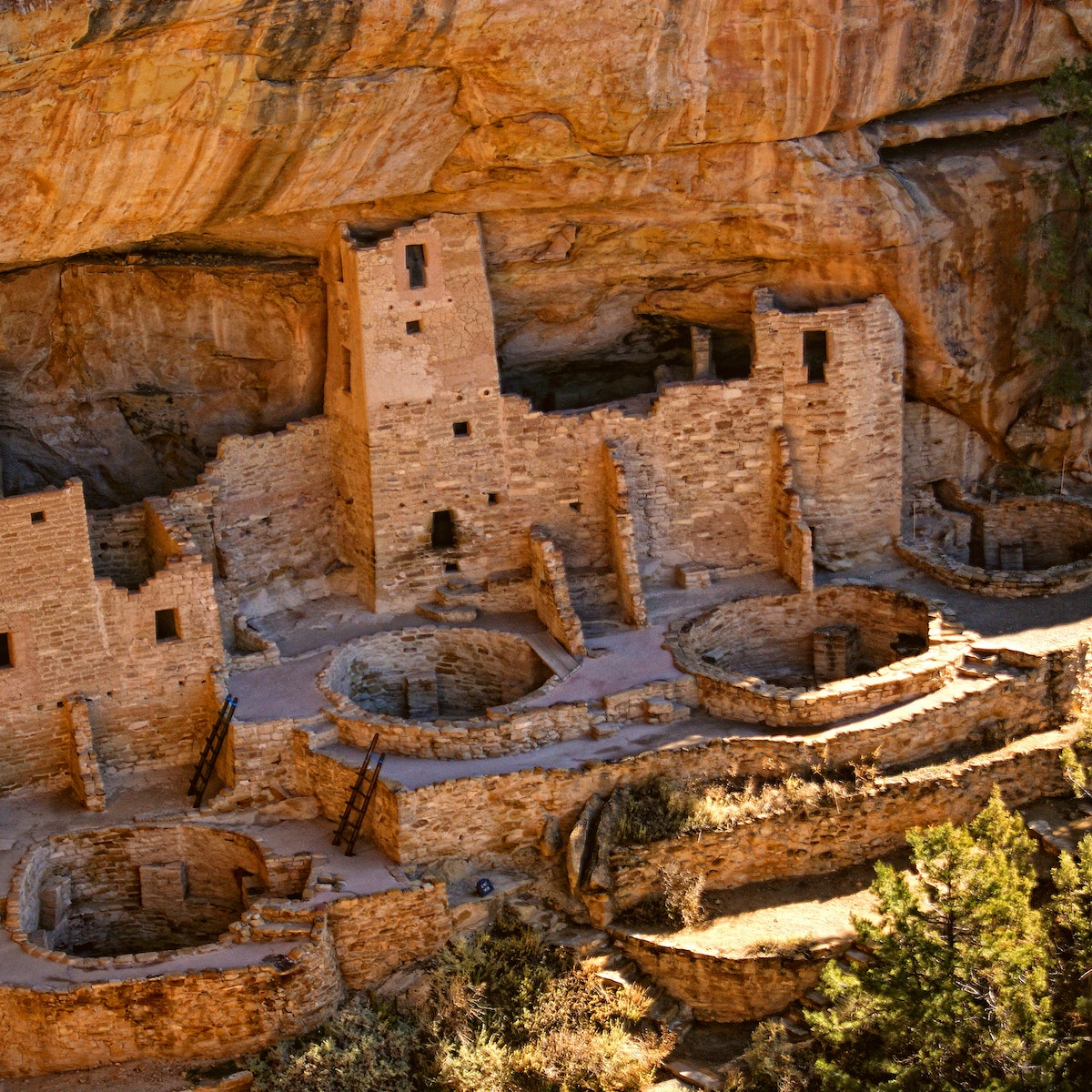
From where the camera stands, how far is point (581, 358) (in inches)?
925

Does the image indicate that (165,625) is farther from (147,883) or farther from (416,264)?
(416,264)

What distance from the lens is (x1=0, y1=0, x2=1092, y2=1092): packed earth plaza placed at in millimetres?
18062

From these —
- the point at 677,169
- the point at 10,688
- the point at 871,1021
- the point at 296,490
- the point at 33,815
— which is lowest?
the point at 871,1021

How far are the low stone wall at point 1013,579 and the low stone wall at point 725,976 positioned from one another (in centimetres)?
580

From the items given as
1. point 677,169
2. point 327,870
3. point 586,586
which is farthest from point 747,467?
point 327,870

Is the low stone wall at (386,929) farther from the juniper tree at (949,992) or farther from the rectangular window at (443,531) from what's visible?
the rectangular window at (443,531)

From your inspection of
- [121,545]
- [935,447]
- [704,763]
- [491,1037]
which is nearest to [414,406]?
[121,545]

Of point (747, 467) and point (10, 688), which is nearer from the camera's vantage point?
→ point (10, 688)

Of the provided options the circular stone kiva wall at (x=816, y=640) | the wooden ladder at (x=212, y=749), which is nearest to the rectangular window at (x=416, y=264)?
the circular stone kiva wall at (x=816, y=640)

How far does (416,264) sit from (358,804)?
6.26 m

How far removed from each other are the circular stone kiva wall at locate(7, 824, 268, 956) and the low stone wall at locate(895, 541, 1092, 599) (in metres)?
8.95

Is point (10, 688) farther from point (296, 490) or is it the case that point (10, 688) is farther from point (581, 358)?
point (581, 358)

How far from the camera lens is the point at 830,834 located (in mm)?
18859

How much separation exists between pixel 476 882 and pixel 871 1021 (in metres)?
4.22
